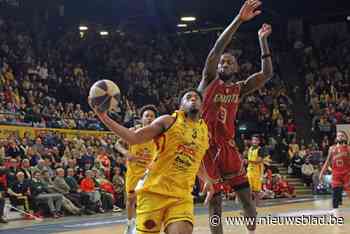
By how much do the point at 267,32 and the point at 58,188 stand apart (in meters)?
9.92

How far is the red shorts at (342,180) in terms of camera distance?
1470 centimetres

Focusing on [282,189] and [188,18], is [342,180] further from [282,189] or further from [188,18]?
[188,18]

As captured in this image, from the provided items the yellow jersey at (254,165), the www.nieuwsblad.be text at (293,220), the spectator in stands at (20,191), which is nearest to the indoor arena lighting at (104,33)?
the yellow jersey at (254,165)

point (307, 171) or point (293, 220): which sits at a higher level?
point (293, 220)

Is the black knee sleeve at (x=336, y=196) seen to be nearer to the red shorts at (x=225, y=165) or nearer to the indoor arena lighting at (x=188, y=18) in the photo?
the red shorts at (x=225, y=165)

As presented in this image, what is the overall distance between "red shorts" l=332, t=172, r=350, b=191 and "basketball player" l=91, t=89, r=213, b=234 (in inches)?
352

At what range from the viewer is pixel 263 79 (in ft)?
26.9

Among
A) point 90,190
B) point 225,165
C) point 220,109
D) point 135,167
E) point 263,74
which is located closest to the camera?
point 220,109

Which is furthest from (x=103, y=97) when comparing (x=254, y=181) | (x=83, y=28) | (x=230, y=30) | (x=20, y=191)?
(x=83, y=28)

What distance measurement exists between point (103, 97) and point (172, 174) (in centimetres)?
114

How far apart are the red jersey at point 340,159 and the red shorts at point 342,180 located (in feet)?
0.23

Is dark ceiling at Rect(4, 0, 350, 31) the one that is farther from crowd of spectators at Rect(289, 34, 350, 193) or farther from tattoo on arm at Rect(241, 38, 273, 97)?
tattoo on arm at Rect(241, 38, 273, 97)

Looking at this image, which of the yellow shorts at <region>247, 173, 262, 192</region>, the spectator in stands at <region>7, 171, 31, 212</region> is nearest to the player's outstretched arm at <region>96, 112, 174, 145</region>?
the spectator in stands at <region>7, 171, 31, 212</region>

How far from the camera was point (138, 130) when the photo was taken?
5.90 metres
